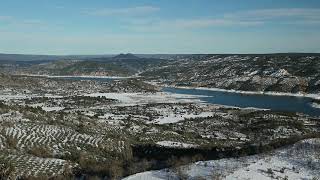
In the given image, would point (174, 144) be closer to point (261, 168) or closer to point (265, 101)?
point (261, 168)

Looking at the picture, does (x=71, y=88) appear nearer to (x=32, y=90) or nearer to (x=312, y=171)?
(x=32, y=90)

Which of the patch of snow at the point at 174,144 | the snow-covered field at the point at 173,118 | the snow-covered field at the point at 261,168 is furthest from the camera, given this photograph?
the snow-covered field at the point at 173,118

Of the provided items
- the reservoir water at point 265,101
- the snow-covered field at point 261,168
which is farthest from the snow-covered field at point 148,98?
the snow-covered field at point 261,168

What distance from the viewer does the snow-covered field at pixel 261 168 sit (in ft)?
96.8

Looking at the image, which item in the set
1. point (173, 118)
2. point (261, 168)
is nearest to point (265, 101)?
point (173, 118)

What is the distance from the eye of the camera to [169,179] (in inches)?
1145

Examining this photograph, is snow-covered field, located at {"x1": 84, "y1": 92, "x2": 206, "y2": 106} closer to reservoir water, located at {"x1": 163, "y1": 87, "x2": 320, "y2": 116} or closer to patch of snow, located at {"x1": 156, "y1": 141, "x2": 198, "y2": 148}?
reservoir water, located at {"x1": 163, "y1": 87, "x2": 320, "y2": 116}

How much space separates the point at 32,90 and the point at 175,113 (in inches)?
3030

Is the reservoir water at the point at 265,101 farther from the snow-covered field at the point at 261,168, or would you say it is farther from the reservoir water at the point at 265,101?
the snow-covered field at the point at 261,168

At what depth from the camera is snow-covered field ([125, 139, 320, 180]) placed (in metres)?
29.5

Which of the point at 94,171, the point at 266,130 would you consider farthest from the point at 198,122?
the point at 94,171

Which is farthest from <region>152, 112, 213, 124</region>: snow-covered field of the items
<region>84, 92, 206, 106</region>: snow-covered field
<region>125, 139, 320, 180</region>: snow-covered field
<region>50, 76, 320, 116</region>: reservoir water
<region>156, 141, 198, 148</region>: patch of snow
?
<region>125, 139, 320, 180</region>: snow-covered field

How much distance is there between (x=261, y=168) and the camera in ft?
101

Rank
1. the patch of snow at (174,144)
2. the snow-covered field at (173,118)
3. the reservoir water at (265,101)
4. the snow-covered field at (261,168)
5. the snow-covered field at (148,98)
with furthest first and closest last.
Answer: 1. the snow-covered field at (148,98)
2. the reservoir water at (265,101)
3. the snow-covered field at (173,118)
4. the patch of snow at (174,144)
5. the snow-covered field at (261,168)
